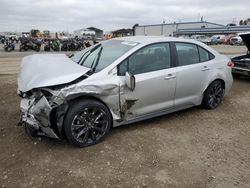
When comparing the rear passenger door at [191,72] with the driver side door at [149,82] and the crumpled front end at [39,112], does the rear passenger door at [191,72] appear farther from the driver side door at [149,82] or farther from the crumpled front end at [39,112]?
the crumpled front end at [39,112]

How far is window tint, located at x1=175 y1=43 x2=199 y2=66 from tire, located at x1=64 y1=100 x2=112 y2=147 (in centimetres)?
175

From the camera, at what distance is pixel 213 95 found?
5320 mm

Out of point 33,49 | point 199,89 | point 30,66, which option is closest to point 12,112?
point 30,66

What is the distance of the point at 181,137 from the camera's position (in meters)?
4.13

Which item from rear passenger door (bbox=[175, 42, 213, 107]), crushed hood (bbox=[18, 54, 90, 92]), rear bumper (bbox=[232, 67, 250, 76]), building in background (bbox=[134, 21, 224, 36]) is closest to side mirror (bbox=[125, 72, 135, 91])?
crushed hood (bbox=[18, 54, 90, 92])

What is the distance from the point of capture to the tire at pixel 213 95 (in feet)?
17.0

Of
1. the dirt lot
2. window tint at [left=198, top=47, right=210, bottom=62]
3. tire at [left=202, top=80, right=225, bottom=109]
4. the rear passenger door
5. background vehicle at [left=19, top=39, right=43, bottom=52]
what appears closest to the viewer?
the dirt lot

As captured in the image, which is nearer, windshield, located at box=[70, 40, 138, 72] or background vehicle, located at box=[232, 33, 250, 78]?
windshield, located at box=[70, 40, 138, 72]

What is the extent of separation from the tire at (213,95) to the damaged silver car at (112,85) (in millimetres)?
22

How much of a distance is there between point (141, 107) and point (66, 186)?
179cm

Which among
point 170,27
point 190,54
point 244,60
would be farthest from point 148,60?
point 170,27

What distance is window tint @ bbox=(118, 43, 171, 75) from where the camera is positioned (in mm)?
4023

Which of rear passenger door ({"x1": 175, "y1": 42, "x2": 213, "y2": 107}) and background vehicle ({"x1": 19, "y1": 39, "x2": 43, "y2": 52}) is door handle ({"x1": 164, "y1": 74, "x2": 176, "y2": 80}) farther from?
background vehicle ({"x1": 19, "y1": 39, "x2": 43, "y2": 52})

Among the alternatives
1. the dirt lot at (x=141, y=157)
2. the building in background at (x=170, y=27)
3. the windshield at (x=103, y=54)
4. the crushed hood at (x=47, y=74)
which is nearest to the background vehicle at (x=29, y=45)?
the dirt lot at (x=141, y=157)
